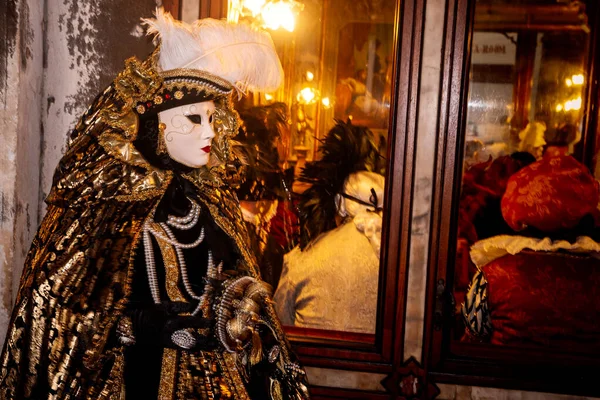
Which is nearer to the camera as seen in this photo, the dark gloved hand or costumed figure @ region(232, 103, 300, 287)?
the dark gloved hand

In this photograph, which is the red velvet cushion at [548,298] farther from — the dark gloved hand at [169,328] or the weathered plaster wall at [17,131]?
the weathered plaster wall at [17,131]

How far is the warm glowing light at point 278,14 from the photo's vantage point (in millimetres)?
3160

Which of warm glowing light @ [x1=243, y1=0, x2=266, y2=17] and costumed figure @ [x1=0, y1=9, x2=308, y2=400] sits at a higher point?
warm glowing light @ [x1=243, y1=0, x2=266, y2=17]

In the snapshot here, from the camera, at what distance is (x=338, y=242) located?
10.4ft

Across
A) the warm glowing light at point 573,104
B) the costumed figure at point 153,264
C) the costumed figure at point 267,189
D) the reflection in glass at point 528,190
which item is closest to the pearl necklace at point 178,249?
the costumed figure at point 153,264

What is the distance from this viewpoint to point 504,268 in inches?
119

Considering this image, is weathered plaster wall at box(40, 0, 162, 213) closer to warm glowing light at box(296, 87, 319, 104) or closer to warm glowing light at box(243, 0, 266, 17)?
warm glowing light at box(243, 0, 266, 17)

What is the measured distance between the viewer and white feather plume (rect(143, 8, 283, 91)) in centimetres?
216

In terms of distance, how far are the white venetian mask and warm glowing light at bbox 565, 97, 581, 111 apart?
182cm

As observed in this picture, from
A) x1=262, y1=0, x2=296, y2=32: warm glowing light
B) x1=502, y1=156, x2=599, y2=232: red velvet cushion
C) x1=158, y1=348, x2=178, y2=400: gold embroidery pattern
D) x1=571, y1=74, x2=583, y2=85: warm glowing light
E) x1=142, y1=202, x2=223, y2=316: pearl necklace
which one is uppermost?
x1=262, y1=0, x2=296, y2=32: warm glowing light

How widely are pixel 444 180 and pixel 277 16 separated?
1.20 m

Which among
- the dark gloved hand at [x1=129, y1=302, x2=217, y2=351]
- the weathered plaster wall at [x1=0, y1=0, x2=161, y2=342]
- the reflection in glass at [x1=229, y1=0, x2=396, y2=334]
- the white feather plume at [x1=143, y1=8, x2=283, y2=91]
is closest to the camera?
the dark gloved hand at [x1=129, y1=302, x2=217, y2=351]

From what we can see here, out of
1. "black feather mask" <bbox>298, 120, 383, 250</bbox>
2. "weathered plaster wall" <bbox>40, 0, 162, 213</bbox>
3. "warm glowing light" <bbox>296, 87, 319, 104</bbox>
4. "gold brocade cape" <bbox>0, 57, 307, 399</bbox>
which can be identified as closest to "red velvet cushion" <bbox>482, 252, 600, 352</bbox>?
"black feather mask" <bbox>298, 120, 383, 250</bbox>

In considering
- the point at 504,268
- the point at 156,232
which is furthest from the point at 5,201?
the point at 504,268
